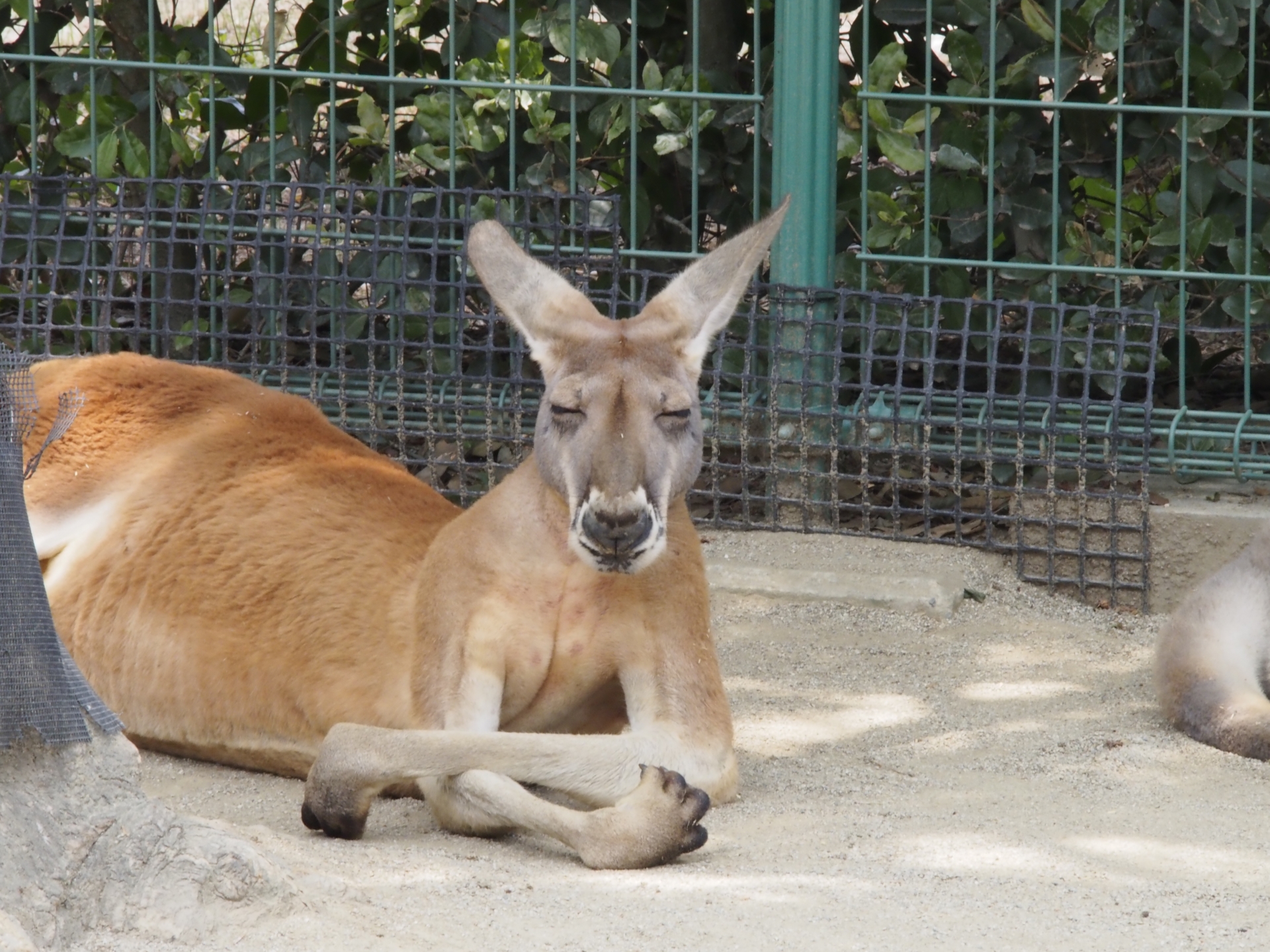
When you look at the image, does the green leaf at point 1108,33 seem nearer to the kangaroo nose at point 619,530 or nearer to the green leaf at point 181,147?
the kangaroo nose at point 619,530

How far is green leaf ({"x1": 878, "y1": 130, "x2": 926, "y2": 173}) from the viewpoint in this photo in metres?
5.71

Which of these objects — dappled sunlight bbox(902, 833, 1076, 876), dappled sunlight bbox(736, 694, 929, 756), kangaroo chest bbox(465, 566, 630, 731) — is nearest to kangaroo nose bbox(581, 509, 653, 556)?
kangaroo chest bbox(465, 566, 630, 731)

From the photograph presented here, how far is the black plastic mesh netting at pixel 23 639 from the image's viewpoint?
104 inches

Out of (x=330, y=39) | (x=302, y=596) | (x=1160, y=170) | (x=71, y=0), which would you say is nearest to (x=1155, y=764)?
(x=302, y=596)

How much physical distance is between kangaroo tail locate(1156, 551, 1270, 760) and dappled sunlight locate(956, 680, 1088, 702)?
11.2 inches

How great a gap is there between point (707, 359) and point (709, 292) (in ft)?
7.34

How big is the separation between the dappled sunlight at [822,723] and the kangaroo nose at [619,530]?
38.3 inches

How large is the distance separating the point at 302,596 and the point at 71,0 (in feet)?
11.6

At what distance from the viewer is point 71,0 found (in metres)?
6.54

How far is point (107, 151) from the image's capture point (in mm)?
6172

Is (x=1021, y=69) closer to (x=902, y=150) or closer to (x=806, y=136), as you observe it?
(x=902, y=150)

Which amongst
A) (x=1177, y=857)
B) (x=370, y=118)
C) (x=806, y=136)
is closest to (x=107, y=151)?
(x=370, y=118)

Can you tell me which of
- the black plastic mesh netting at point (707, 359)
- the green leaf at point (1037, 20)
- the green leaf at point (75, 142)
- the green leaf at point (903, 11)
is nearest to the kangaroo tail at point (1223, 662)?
the black plastic mesh netting at point (707, 359)

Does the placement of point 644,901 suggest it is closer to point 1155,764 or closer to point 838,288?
point 1155,764
